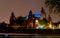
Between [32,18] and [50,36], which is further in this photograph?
[32,18]

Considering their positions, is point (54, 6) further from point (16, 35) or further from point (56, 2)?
point (16, 35)

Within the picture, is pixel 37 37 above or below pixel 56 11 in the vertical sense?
below

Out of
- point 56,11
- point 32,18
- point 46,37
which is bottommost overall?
point 46,37

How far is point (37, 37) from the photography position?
2098 mm

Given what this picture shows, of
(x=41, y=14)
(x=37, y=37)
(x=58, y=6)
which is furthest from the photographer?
(x=41, y=14)

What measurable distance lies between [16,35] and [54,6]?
76 cm

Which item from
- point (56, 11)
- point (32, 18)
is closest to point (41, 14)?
point (32, 18)

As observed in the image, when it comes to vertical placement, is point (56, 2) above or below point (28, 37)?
above

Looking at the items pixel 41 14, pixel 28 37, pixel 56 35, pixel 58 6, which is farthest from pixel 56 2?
pixel 41 14

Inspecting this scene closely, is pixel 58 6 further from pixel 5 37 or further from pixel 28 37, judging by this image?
pixel 5 37

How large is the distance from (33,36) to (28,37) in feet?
0.23

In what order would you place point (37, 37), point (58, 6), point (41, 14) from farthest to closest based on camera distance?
point (41, 14), point (58, 6), point (37, 37)

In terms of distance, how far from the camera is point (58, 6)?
2432 mm

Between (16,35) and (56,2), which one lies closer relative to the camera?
(16,35)
